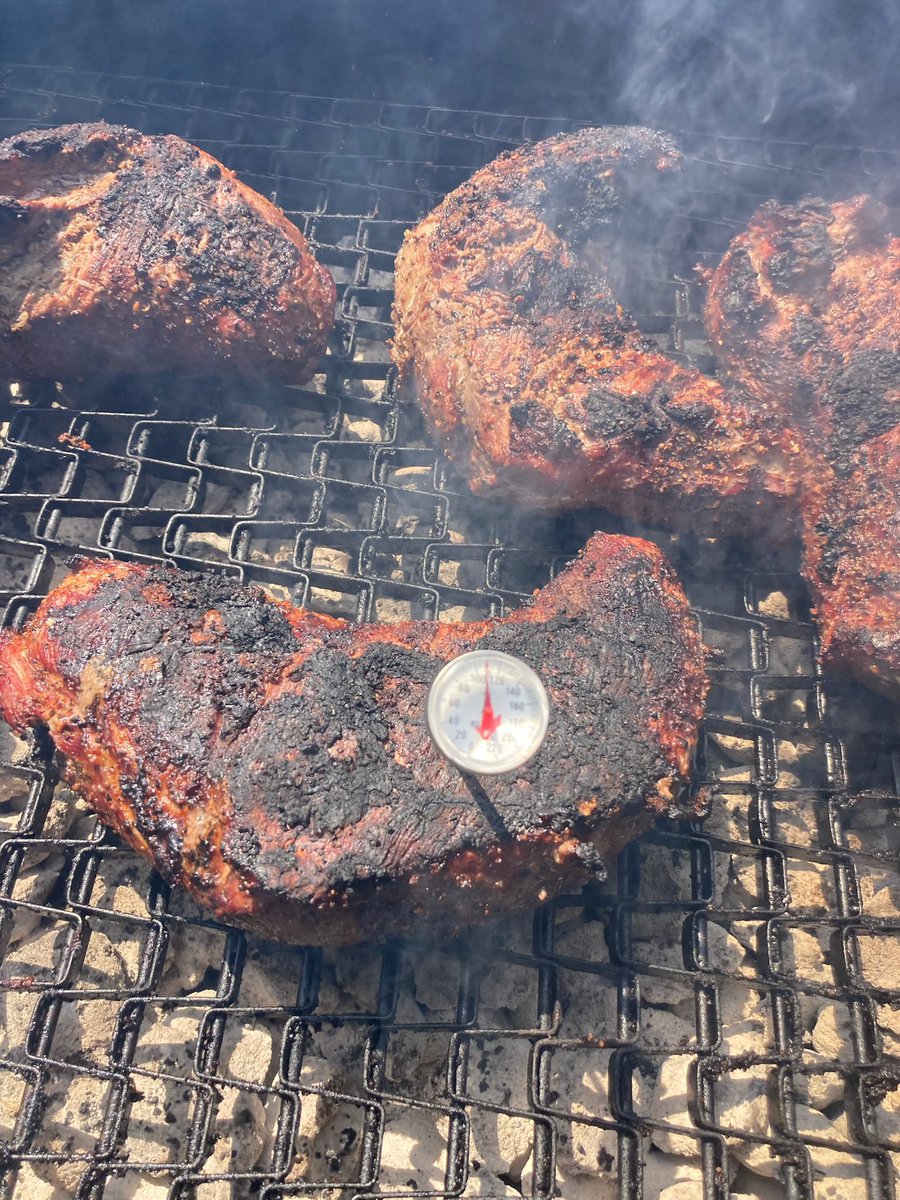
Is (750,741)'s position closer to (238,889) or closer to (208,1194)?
(238,889)

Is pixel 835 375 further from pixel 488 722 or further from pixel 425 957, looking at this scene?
pixel 425 957

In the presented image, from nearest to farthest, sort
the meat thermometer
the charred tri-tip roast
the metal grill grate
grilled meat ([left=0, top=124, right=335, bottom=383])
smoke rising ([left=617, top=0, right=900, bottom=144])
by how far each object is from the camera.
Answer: the meat thermometer
the metal grill grate
the charred tri-tip roast
grilled meat ([left=0, top=124, right=335, bottom=383])
smoke rising ([left=617, top=0, right=900, bottom=144])

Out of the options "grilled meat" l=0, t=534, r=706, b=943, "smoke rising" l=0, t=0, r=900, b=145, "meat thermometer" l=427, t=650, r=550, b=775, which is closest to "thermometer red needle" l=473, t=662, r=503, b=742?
"meat thermometer" l=427, t=650, r=550, b=775

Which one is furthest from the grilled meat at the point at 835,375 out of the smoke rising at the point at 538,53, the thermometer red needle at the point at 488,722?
the thermometer red needle at the point at 488,722

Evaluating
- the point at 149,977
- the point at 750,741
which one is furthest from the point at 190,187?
the point at 750,741

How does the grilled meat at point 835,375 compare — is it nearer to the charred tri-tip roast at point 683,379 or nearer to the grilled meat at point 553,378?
the charred tri-tip roast at point 683,379

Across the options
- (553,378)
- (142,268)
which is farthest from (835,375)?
(142,268)

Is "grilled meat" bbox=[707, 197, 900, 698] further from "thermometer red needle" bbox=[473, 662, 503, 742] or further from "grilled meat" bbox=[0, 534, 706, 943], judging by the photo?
"thermometer red needle" bbox=[473, 662, 503, 742]

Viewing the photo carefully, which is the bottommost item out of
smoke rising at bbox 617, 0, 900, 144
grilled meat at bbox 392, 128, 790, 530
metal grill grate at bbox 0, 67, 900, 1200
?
metal grill grate at bbox 0, 67, 900, 1200
